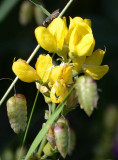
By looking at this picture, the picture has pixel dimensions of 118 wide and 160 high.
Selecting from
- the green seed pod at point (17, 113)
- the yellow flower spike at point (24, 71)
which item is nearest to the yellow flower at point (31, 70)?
the yellow flower spike at point (24, 71)

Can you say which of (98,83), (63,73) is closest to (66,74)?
(63,73)

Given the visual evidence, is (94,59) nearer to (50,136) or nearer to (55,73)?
(55,73)

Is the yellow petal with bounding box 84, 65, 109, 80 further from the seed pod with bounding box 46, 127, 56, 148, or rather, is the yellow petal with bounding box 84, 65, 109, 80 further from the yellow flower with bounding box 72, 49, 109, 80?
the seed pod with bounding box 46, 127, 56, 148

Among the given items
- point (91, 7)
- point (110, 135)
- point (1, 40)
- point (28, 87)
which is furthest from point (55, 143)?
point (91, 7)

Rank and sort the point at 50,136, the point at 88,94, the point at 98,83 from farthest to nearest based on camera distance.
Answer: the point at 98,83 → the point at 50,136 → the point at 88,94

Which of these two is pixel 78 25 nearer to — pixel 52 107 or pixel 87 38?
pixel 87 38

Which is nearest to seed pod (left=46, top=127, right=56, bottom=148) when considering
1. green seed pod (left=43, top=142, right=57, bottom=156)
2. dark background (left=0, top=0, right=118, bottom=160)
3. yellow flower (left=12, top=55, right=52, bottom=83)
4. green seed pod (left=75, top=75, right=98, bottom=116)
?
green seed pod (left=43, top=142, right=57, bottom=156)

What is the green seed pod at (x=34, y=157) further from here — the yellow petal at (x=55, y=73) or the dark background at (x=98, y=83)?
the dark background at (x=98, y=83)
